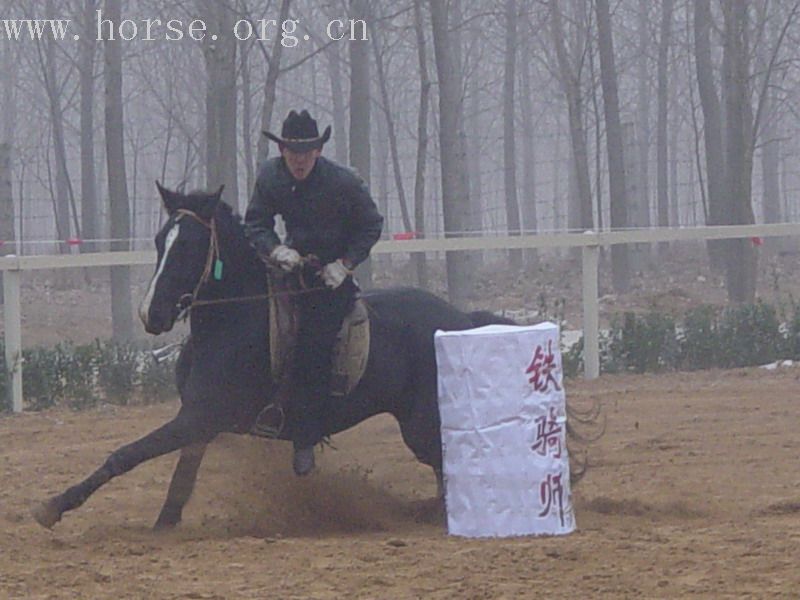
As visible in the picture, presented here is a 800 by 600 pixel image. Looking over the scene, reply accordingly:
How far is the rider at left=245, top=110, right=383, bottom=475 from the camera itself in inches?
293

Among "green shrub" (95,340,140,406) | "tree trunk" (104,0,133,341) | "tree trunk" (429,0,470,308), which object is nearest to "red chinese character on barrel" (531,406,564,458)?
"green shrub" (95,340,140,406)

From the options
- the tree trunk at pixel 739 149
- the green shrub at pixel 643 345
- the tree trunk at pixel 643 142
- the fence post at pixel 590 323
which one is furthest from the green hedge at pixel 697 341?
the tree trunk at pixel 643 142

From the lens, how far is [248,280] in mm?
7469

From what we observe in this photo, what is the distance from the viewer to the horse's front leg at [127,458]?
22.7 ft

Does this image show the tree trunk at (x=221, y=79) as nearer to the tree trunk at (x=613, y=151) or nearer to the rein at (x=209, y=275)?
the tree trunk at (x=613, y=151)

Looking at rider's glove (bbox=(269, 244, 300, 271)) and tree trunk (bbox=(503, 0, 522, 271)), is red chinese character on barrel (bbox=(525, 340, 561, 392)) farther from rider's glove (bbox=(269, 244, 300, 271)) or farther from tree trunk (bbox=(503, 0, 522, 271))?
tree trunk (bbox=(503, 0, 522, 271))

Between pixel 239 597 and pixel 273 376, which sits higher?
pixel 273 376

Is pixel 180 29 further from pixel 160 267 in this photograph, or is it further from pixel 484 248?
pixel 160 267

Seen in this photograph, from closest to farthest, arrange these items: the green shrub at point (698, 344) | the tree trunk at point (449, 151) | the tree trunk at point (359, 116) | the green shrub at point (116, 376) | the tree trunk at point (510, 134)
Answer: the green shrub at point (116, 376)
the green shrub at point (698, 344)
the tree trunk at point (449, 151)
the tree trunk at point (359, 116)
the tree trunk at point (510, 134)

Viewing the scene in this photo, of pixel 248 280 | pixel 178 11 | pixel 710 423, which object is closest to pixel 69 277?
pixel 178 11

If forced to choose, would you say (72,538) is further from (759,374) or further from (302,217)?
(759,374)

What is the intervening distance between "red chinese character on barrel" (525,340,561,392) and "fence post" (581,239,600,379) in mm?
6966

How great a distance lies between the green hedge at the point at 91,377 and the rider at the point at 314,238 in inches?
227

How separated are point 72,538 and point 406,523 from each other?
70.5 inches
